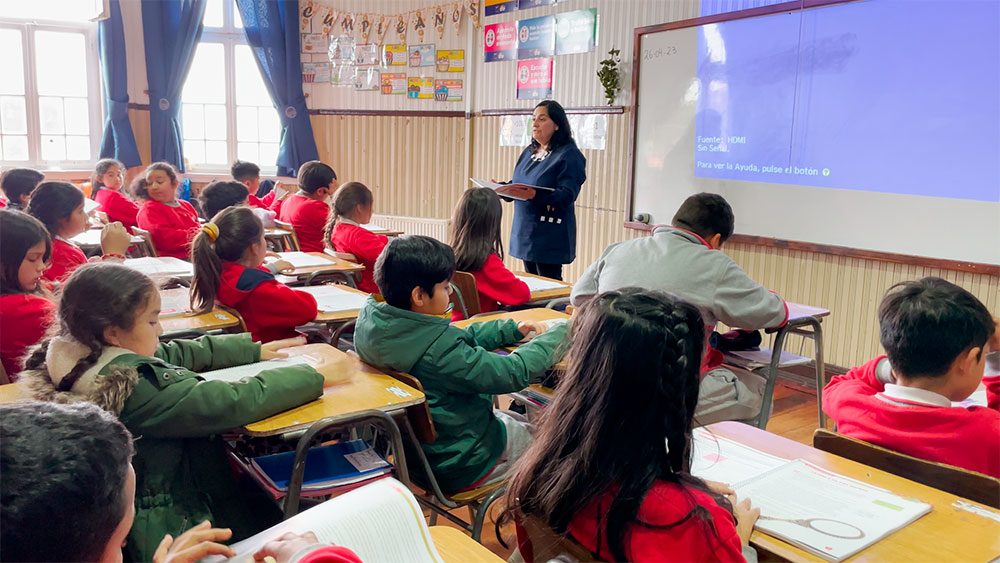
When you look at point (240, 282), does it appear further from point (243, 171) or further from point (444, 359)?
point (243, 171)

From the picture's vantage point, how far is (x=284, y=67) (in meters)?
7.55

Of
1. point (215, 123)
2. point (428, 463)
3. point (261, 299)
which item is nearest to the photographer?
point (428, 463)

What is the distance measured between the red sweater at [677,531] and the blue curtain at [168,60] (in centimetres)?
725

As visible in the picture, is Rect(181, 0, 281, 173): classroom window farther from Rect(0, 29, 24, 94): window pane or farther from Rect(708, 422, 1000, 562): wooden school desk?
Rect(708, 422, 1000, 562): wooden school desk

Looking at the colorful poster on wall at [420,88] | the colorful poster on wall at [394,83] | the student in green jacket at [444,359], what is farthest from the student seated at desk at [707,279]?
the colorful poster on wall at [394,83]

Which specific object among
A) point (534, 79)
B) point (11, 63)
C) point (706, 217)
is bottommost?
point (706, 217)

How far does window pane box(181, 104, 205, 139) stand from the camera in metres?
7.58

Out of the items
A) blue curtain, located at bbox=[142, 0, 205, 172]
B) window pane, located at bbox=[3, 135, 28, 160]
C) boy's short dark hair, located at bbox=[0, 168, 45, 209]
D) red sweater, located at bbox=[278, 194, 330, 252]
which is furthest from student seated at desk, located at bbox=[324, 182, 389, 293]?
window pane, located at bbox=[3, 135, 28, 160]

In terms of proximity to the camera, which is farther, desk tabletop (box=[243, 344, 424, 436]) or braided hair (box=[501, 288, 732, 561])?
desk tabletop (box=[243, 344, 424, 436])

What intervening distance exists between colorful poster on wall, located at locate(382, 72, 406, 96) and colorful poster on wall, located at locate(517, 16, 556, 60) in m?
1.43

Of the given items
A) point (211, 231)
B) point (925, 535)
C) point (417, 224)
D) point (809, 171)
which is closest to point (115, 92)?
point (417, 224)

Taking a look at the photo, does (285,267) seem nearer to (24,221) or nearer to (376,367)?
(24,221)

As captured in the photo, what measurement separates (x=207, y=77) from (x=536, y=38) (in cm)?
369

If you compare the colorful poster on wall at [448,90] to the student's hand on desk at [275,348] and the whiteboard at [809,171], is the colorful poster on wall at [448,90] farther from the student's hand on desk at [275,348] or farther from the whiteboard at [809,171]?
the student's hand on desk at [275,348]
